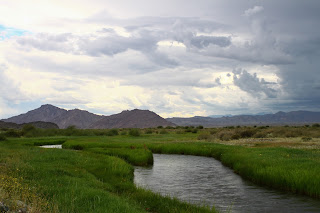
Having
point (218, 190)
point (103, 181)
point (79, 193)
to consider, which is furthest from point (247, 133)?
point (79, 193)

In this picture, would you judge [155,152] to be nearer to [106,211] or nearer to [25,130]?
[106,211]

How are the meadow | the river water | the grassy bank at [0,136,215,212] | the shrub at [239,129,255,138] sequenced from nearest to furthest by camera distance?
1. the grassy bank at [0,136,215,212]
2. the meadow
3. the river water
4. the shrub at [239,129,255,138]

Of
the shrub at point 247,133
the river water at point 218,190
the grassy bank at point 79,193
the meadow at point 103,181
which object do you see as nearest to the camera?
the grassy bank at point 79,193

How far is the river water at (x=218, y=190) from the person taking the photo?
17.7 m

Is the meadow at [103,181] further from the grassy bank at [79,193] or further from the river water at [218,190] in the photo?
the river water at [218,190]

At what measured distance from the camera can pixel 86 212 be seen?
12.2 m

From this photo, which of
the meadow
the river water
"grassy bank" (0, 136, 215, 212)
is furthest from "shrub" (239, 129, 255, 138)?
"grassy bank" (0, 136, 215, 212)

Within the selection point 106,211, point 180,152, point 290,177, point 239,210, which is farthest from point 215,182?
point 180,152

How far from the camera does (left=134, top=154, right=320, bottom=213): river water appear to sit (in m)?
17.7

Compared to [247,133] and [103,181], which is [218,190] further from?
[247,133]

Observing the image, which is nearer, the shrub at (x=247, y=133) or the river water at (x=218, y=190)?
the river water at (x=218, y=190)

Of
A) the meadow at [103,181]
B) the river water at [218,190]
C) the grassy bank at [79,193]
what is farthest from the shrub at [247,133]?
the grassy bank at [79,193]

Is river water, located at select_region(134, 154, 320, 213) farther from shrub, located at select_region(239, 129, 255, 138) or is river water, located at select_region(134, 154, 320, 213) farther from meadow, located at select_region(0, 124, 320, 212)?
shrub, located at select_region(239, 129, 255, 138)

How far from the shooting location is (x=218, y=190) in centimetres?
2186
